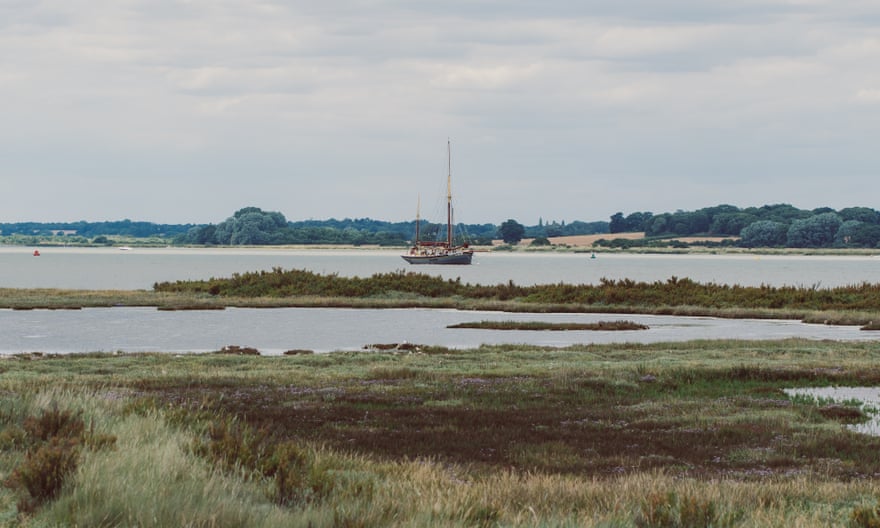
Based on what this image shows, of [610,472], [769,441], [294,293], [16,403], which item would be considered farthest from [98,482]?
[294,293]

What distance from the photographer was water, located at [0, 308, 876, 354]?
43.1 metres

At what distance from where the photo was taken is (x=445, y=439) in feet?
63.6

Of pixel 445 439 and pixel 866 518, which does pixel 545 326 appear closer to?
pixel 445 439

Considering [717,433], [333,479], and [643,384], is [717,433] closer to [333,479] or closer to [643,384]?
[643,384]

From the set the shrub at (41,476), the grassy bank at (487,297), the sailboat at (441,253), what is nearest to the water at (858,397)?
the shrub at (41,476)

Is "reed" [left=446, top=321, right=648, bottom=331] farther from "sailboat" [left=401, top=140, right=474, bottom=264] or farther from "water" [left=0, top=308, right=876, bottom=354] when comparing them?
"sailboat" [left=401, top=140, right=474, bottom=264]

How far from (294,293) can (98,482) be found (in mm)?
68515

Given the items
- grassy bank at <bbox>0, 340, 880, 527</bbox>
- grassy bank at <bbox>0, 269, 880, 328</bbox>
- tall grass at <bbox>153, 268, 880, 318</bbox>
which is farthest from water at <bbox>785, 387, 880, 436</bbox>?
tall grass at <bbox>153, 268, 880, 318</bbox>

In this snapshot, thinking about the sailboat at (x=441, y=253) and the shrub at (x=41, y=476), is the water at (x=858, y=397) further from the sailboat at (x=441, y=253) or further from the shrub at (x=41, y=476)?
the sailboat at (x=441, y=253)

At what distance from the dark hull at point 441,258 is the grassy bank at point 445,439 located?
A: 142 meters

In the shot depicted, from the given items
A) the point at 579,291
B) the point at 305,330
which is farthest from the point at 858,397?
the point at 579,291

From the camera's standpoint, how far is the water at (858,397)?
70.4ft

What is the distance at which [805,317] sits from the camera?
59.3 meters

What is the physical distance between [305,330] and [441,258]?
133 metres
